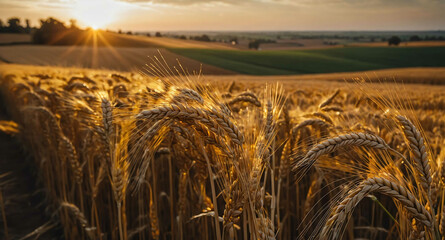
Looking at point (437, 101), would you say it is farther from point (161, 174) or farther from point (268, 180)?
point (161, 174)

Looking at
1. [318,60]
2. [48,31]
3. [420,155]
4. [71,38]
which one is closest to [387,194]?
[420,155]

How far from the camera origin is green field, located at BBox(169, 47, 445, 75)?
44425 millimetres

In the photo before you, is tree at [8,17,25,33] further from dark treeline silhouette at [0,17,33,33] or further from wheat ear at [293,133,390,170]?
wheat ear at [293,133,390,170]

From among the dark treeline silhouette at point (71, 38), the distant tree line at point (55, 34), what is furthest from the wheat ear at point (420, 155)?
the distant tree line at point (55, 34)

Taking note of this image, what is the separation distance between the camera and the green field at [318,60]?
4442 cm

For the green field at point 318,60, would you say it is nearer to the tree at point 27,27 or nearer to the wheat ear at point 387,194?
the wheat ear at point 387,194

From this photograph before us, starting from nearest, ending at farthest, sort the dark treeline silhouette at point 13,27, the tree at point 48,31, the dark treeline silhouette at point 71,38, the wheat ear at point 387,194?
the wheat ear at point 387,194 < the dark treeline silhouette at point 71,38 < the tree at point 48,31 < the dark treeline silhouette at point 13,27

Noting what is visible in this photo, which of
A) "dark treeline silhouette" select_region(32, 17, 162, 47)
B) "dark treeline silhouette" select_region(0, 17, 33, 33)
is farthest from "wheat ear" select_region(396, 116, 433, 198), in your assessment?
"dark treeline silhouette" select_region(0, 17, 33, 33)

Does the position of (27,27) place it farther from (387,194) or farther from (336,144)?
(387,194)

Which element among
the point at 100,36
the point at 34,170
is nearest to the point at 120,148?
the point at 34,170

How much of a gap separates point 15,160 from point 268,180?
5348 mm

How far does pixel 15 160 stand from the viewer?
623 cm

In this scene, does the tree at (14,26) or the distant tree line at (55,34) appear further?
the tree at (14,26)

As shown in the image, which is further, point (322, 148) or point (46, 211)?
point (46, 211)
